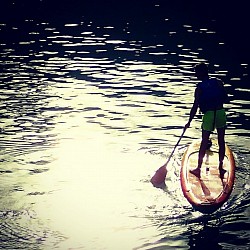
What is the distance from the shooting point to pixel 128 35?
42281 mm

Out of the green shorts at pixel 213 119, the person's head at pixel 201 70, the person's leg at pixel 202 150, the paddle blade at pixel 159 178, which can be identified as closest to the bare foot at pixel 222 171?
the person's leg at pixel 202 150

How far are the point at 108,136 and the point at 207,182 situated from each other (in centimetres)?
610

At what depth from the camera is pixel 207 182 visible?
1245 cm

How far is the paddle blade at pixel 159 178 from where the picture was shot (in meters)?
13.2

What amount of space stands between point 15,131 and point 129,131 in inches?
182

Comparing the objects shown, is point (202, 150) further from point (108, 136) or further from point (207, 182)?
point (108, 136)

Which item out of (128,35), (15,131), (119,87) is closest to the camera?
(15,131)

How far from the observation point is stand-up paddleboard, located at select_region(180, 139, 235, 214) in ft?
37.1

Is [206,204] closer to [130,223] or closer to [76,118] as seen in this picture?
[130,223]

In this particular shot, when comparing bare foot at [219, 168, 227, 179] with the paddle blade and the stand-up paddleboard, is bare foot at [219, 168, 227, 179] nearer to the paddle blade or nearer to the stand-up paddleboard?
the stand-up paddleboard

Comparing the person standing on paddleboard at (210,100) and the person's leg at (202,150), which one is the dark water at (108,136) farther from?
the person standing on paddleboard at (210,100)

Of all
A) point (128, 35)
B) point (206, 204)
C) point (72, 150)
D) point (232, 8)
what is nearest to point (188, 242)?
point (206, 204)

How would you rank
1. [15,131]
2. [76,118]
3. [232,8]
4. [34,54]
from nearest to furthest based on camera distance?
[15,131], [76,118], [34,54], [232,8]

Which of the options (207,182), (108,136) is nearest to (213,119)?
(207,182)
